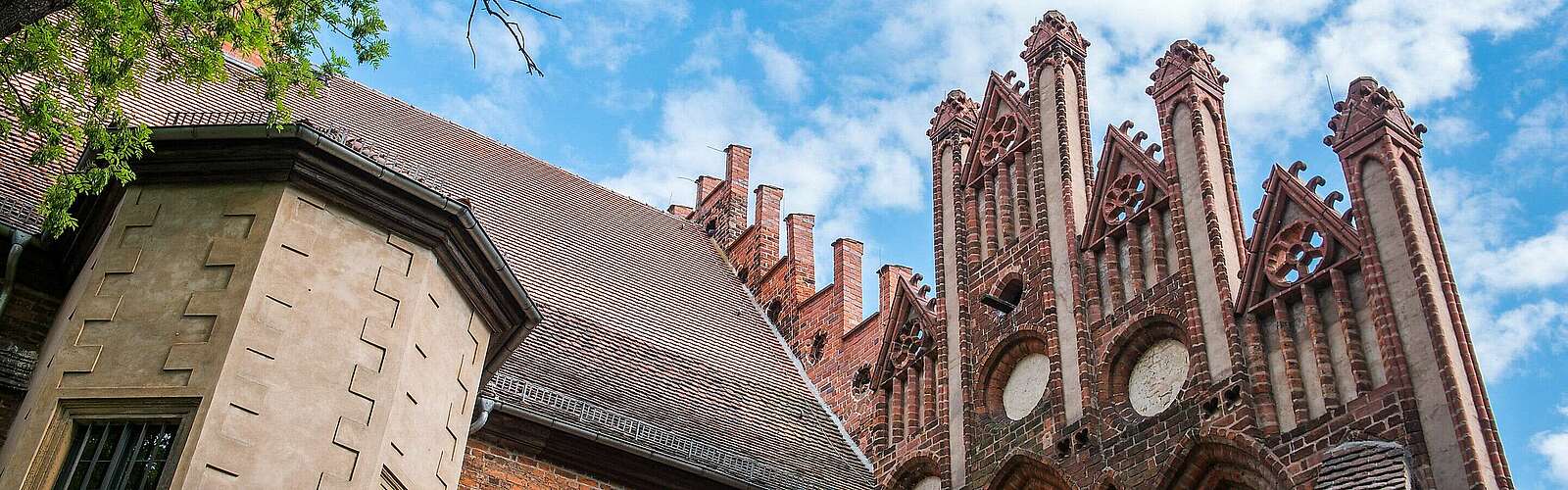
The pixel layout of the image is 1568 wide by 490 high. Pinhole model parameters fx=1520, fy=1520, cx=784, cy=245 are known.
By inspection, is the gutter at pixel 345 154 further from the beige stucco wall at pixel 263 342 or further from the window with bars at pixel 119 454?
the window with bars at pixel 119 454

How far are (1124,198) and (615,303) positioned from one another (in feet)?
22.5

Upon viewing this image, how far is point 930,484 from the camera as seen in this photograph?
16969 millimetres

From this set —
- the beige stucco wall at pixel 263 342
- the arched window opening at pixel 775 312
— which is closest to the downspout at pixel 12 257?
the beige stucco wall at pixel 263 342

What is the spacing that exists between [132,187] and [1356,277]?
10242 mm

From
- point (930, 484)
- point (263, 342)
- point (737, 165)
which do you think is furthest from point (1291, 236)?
point (737, 165)

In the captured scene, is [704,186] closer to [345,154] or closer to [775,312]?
[775,312]

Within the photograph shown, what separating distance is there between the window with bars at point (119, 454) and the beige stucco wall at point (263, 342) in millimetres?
175

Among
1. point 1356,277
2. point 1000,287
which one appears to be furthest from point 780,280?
point 1356,277

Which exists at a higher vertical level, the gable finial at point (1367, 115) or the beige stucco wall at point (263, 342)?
the gable finial at point (1367, 115)

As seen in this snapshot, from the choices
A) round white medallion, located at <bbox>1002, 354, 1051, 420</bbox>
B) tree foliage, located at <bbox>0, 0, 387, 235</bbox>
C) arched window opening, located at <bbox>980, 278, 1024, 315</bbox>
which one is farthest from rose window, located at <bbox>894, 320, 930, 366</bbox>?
tree foliage, located at <bbox>0, 0, 387, 235</bbox>

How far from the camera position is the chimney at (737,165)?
91.6 feet

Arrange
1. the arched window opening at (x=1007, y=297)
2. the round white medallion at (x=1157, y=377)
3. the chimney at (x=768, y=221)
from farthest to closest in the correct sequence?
the chimney at (x=768, y=221)
the arched window opening at (x=1007, y=297)
the round white medallion at (x=1157, y=377)

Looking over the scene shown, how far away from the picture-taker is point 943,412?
56.2 ft

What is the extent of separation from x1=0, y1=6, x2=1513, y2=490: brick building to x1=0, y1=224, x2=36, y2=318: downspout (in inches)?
2.7
